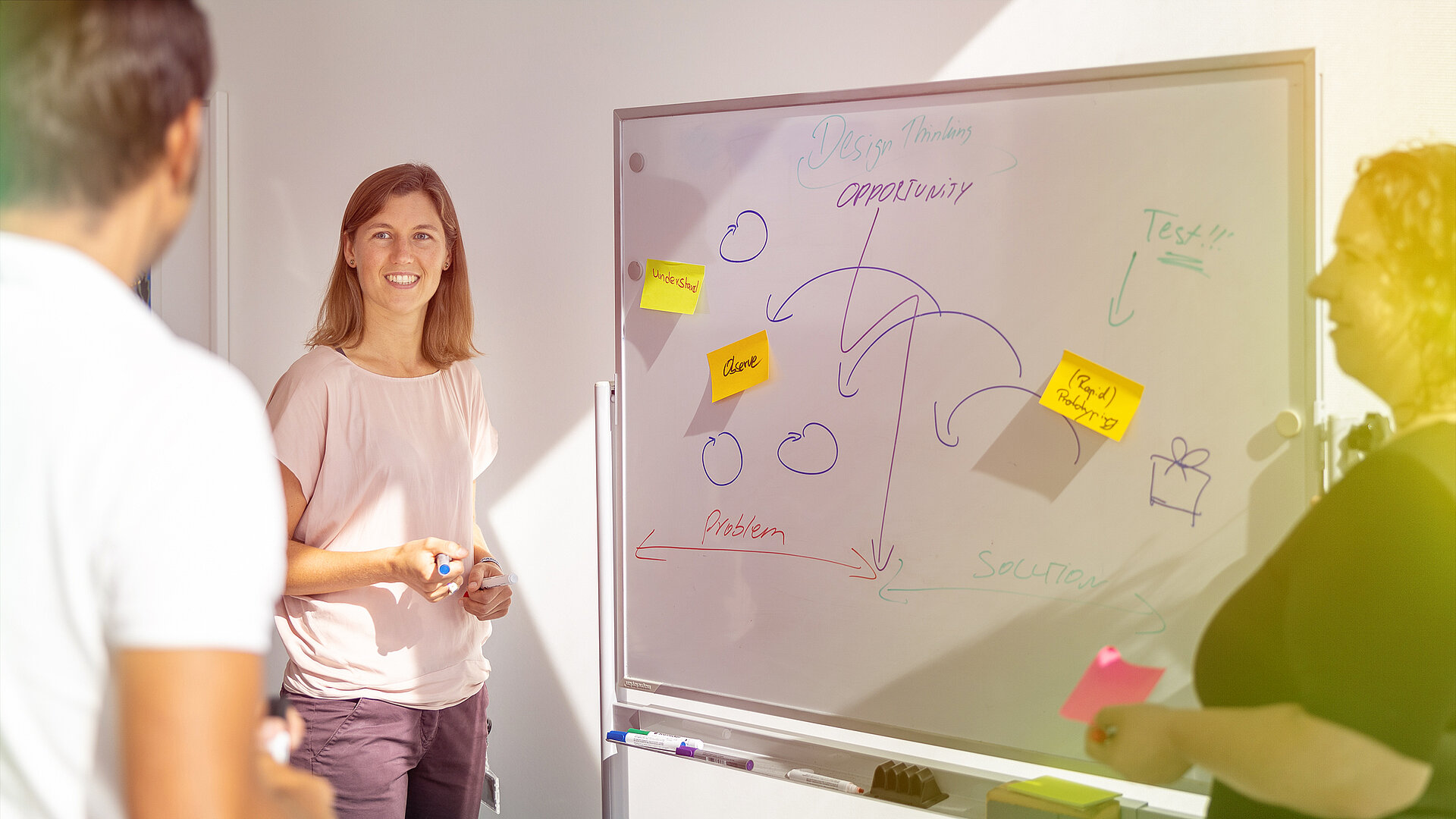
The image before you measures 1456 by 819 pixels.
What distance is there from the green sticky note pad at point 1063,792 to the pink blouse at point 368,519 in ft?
2.75

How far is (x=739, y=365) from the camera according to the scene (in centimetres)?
137

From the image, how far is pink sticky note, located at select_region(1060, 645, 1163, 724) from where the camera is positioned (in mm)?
1080

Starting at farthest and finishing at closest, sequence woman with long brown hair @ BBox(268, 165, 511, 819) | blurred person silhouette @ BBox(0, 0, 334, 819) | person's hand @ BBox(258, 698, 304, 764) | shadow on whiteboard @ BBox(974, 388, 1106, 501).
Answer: woman with long brown hair @ BBox(268, 165, 511, 819)
shadow on whiteboard @ BBox(974, 388, 1106, 501)
person's hand @ BBox(258, 698, 304, 764)
blurred person silhouette @ BBox(0, 0, 334, 819)

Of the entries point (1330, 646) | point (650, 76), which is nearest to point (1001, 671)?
point (1330, 646)

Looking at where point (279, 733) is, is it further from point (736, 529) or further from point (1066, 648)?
point (1066, 648)

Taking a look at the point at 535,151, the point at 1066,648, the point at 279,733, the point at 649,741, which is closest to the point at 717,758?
the point at 649,741

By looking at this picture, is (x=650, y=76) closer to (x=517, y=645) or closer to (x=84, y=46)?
(x=517, y=645)

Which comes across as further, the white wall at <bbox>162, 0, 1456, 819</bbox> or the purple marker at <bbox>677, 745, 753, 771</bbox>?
the white wall at <bbox>162, 0, 1456, 819</bbox>

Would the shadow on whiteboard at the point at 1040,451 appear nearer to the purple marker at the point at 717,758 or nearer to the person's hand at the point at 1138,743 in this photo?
the person's hand at the point at 1138,743

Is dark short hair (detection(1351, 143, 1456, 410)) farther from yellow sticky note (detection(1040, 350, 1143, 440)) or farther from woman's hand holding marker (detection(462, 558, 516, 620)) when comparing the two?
woman's hand holding marker (detection(462, 558, 516, 620))

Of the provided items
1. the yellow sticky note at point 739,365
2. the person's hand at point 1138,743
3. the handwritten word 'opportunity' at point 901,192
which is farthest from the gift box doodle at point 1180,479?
the yellow sticky note at point 739,365

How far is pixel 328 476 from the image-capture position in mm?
1306

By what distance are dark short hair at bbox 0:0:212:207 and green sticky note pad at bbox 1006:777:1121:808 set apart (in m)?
1.15

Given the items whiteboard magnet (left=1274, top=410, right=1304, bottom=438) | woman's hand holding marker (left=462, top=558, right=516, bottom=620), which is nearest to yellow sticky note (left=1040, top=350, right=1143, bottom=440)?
whiteboard magnet (left=1274, top=410, right=1304, bottom=438)
